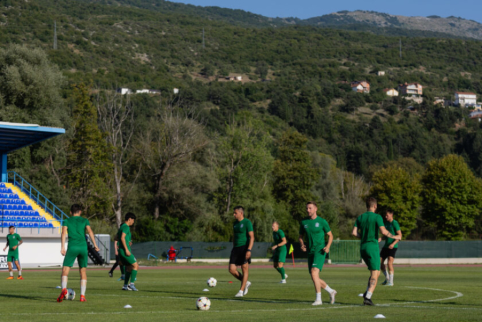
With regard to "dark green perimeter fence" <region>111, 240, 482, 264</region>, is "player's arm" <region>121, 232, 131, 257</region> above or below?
above

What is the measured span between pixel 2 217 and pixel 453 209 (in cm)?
5563

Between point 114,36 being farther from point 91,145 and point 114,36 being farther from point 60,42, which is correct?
point 91,145

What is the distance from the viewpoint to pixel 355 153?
447 feet

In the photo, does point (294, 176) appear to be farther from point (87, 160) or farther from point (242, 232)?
point (242, 232)

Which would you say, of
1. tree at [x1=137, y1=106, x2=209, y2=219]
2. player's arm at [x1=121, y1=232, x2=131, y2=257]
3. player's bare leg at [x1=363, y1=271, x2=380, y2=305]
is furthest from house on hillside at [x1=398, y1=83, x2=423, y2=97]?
player's bare leg at [x1=363, y1=271, x2=380, y2=305]

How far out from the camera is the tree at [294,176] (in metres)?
74.6

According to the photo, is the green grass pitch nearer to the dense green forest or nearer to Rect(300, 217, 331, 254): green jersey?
Rect(300, 217, 331, 254): green jersey

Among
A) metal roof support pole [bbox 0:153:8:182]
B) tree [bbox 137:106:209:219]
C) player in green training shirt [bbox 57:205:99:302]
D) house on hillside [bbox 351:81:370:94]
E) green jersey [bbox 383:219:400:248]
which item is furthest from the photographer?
house on hillside [bbox 351:81:370:94]

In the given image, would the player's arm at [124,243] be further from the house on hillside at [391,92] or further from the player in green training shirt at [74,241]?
the house on hillside at [391,92]

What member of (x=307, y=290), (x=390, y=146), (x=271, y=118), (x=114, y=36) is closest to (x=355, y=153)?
(x=390, y=146)

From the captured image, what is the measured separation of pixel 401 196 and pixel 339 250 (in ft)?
98.7

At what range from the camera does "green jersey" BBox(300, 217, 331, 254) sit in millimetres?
12664

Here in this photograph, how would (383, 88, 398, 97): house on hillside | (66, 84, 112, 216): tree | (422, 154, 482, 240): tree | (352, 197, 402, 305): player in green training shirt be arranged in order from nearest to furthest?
(352, 197, 402, 305): player in green training shirt → (66, 84, 112, 216): tree → (422, 154, 482, 240): tree → (383, 88, 398, 97): house on hillside

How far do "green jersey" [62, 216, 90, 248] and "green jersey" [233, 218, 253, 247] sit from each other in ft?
11.2
